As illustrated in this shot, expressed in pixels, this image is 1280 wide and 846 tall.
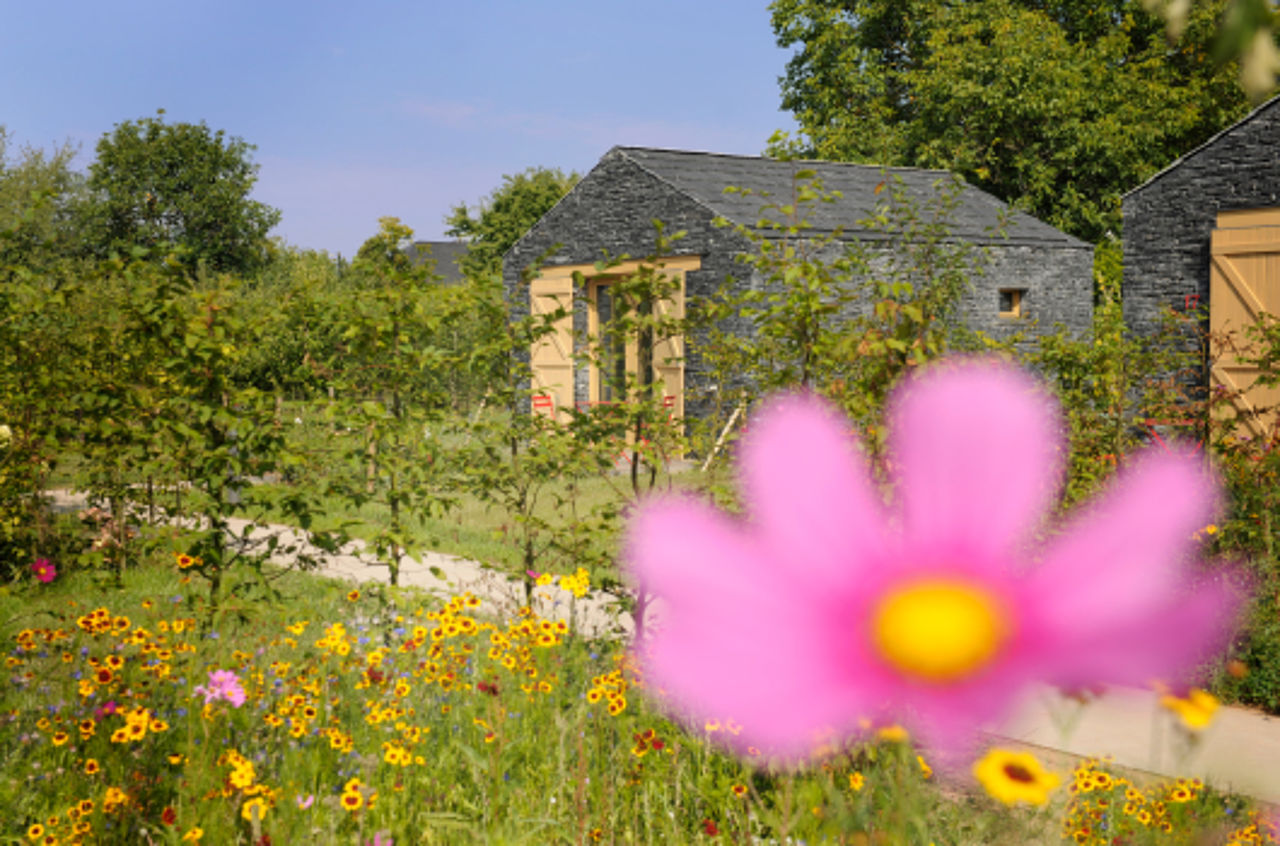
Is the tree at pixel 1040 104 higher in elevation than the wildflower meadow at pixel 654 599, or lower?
higher

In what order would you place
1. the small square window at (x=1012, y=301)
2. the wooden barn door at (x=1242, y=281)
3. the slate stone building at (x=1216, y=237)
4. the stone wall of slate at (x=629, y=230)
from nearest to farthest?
the wooden barn door at (x=1242, y=281) < the slate stone building at (x=1216, y=237) < the stone wall of slate at (x=629, y=230) < the small square window at (x=1012, y=301)

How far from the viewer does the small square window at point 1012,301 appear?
13.3m

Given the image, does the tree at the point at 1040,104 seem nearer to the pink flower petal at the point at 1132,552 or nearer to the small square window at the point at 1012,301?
the small square window at the point at 1012,301

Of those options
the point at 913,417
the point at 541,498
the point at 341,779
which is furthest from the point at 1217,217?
the point at 913,417

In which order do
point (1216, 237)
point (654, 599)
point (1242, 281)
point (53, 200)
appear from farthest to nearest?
1. point (53, 200)
2. point (1216, 237)
3. point (1242, 281)
4. point (654, 599)

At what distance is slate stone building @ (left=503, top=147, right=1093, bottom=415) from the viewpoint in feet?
35.8

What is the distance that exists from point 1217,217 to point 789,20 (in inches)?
585

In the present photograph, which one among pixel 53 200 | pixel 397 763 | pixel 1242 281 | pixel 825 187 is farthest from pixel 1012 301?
pixel 53 200

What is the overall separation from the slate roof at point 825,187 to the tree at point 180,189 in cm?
2774

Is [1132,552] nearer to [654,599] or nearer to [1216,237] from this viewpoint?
[654,599]

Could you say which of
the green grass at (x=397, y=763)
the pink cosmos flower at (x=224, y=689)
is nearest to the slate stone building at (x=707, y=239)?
the green grass at (x=397, y=763)

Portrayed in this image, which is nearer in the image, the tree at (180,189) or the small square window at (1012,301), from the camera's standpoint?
the small square window at (1012,301)

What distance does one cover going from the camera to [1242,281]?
9.26m

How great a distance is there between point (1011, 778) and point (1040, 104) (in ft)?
63.4
